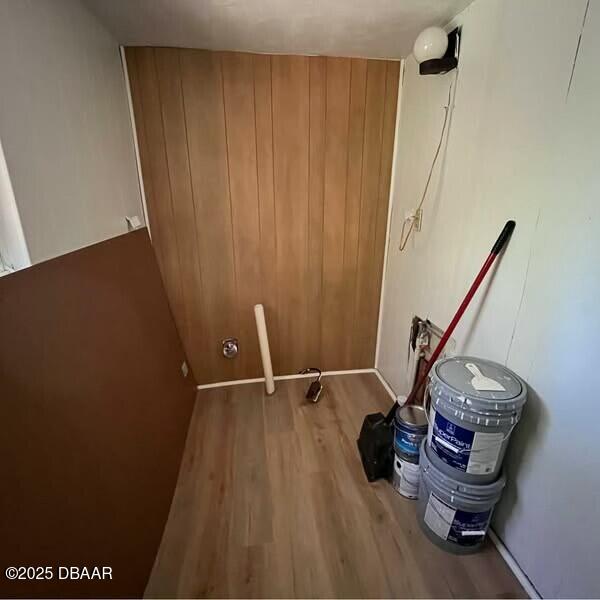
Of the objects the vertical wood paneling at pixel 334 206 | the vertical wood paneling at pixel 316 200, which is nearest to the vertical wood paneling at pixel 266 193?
the vertical wood paneling at pixel 316 200

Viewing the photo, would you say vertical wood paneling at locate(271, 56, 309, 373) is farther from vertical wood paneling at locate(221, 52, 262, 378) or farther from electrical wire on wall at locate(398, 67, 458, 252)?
electrical wire on wall at locate(398, 67, 458, 252)

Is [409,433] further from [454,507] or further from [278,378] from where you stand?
[278,378]

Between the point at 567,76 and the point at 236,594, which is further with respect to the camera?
the point at 236,594

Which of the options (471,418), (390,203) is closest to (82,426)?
(471,418)

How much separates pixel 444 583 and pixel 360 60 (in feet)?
8.59

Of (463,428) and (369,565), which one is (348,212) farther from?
(369,565)

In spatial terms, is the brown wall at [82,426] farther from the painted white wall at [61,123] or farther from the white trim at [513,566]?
the white trim at [513,566]

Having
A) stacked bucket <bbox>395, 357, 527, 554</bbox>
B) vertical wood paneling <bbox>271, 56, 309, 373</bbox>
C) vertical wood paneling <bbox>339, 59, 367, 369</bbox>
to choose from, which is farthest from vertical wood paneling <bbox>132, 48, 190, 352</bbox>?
stacked bucket <bbox>395, 357, 527, 554</bbox>

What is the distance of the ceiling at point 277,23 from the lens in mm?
1379

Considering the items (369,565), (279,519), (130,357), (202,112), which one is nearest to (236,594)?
(279,519)

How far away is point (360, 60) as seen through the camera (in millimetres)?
1949

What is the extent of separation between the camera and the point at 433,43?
4.70 feet

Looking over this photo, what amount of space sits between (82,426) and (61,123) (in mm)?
1057

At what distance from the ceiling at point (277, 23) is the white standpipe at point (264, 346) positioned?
151 centimetres
